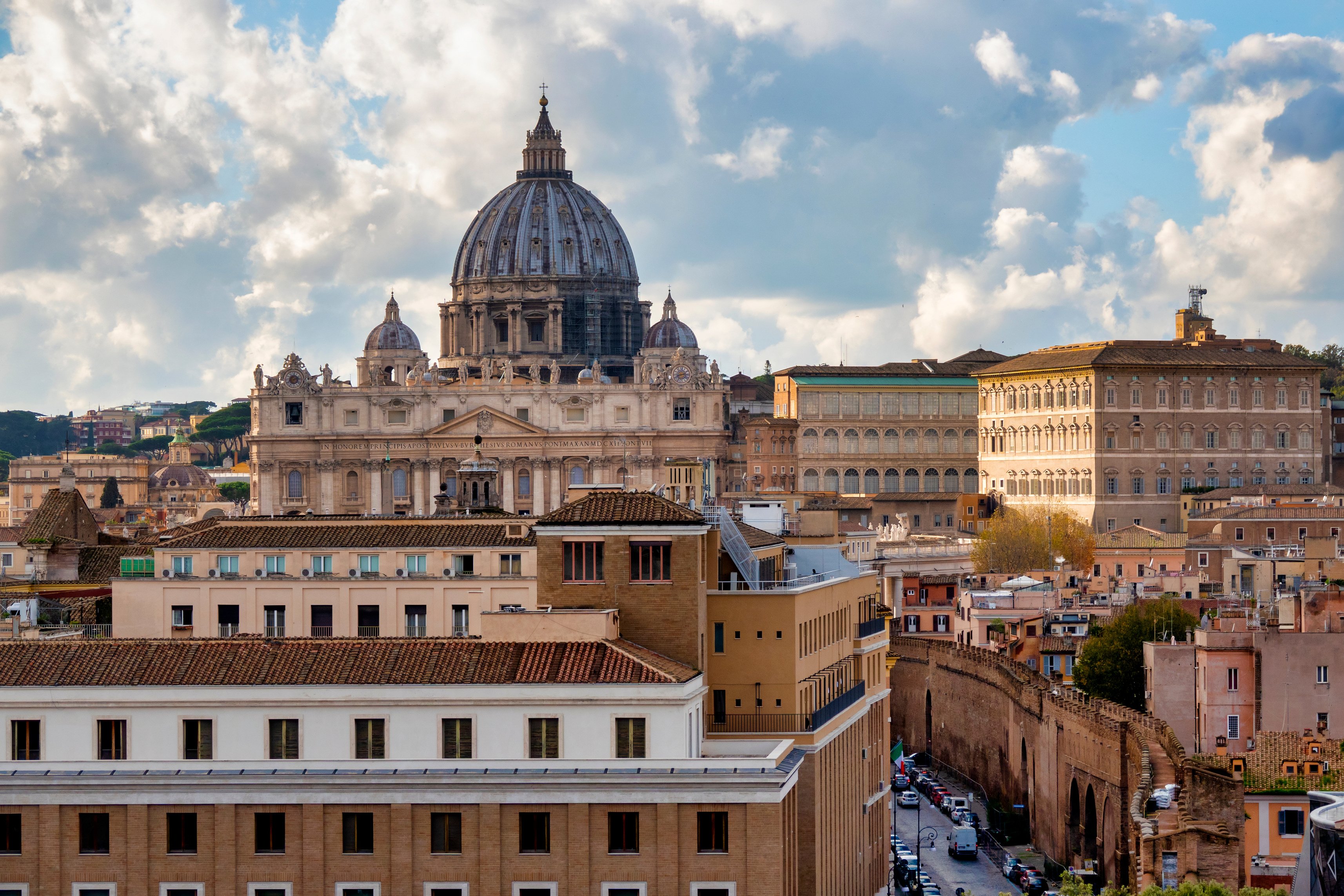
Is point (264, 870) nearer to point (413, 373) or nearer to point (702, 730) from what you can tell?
point (702, 730)

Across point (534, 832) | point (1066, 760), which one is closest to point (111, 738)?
point (534, 832)

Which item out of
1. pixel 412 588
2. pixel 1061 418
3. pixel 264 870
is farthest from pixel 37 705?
pixel 1061 418

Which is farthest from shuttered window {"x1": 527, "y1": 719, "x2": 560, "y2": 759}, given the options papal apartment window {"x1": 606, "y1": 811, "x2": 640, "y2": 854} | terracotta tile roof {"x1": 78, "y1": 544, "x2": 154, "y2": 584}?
terracotta tile roof {"x1": 78, "y1": 544, "x2": 154, "y2": 584}

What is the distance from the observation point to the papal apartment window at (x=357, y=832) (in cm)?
3478

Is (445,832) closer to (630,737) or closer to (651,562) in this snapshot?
(630,737)

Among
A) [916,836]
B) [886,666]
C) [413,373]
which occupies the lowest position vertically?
[916,836]

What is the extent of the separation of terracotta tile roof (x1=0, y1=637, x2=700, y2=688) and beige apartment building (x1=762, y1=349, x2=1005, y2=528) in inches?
4256

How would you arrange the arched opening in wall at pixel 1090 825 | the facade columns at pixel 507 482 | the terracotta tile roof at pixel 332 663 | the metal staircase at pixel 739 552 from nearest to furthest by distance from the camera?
the terracotta tile roof at pixel 332 663, the metal staircase at pixel 739 552, the arched opening in wall at pixel 1090 825, the facade columns at pixel 507 482

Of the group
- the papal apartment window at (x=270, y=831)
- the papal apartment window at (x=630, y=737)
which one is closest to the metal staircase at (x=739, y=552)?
the papal apartment window at (x=630, y=737)

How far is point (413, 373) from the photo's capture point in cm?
15775

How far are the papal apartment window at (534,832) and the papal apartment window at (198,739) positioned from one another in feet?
14.5

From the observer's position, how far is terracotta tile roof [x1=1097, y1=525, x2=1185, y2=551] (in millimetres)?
105500

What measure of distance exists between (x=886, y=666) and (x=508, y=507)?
98.0 m

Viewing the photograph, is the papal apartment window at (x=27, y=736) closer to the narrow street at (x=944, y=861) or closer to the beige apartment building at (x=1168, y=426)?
the narrow street at (x=944, y=861)
